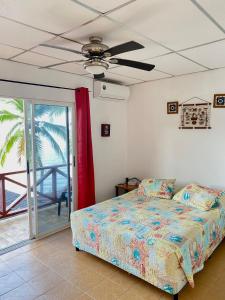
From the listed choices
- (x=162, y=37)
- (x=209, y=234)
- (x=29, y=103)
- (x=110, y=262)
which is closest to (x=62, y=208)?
(x=110, y=262)

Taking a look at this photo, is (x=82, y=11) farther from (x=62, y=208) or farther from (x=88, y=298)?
(x=62, y=208)

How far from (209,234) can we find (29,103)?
2849mm

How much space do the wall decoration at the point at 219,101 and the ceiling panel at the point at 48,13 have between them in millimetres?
2395

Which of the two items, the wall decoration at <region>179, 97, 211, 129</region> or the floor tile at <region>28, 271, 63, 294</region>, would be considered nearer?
the floor tile at <region>28, 271, 63, 294</region>

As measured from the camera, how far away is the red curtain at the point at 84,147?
3.75 m

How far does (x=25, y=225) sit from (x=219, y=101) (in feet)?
12.2

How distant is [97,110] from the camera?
4191 millimetres

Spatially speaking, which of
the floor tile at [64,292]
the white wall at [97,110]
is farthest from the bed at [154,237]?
the white wall at [97,110]

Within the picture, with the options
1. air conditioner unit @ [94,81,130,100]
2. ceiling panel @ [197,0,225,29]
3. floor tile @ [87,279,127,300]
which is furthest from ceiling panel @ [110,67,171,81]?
floor tile @ [87,279,127,300]

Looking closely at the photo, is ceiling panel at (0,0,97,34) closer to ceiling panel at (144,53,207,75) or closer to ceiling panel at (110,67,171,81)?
ceiling panel at (144,53,207,75)

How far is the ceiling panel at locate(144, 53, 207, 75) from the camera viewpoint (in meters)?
2.95

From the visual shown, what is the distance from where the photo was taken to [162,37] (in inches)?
90.2

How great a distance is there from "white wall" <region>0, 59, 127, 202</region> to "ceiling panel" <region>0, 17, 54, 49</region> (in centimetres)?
71

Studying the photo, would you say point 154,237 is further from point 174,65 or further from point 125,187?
point 174,65
